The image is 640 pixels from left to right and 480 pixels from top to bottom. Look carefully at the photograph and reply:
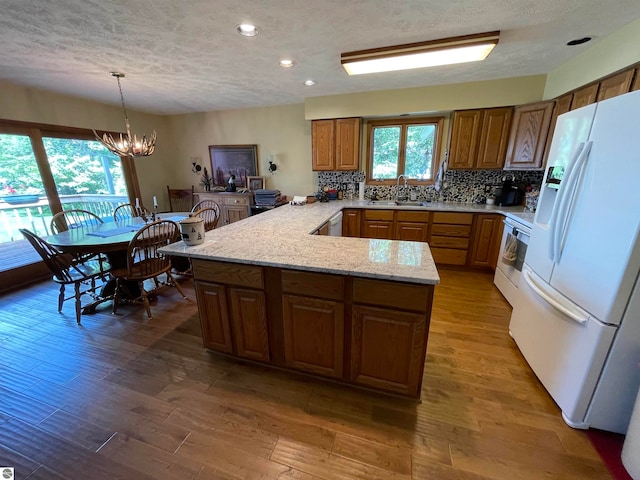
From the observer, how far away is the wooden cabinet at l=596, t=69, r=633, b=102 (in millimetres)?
1918

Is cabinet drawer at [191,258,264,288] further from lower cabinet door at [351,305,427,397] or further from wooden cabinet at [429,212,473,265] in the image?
wooden cabinet at [429,212,473,265]

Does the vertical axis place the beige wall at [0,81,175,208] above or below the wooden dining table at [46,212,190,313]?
above

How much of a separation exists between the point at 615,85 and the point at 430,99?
5.85ft

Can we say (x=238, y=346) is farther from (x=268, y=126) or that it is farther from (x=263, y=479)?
(x=268, y=126)

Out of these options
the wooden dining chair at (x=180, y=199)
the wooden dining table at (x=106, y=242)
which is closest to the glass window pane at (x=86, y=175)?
the wooden dining chair at (x=180, y=199)

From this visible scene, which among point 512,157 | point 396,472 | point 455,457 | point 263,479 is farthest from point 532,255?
point 263,479

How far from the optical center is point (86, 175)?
13.2 feet

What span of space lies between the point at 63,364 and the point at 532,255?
12.2ft

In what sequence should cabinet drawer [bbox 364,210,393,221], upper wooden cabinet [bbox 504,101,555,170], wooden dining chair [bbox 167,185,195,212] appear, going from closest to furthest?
upper wooden cabinet [bbox 504,101,555,170]
cabinet drawer [bbox 364,210,393,221]
wooden dining chair [bbox 167,185,195,212]

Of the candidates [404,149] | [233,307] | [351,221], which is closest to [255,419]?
[233,307]

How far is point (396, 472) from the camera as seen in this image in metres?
1.24

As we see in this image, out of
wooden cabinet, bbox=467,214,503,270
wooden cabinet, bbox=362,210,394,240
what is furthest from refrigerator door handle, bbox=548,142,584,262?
wooden cabinet, bbox=362,210,394,240

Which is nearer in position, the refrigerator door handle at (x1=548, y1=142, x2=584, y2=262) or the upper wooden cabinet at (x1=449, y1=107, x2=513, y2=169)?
the refrigerator door handle at (x1=548, y1=142, x2=584, y2=262)

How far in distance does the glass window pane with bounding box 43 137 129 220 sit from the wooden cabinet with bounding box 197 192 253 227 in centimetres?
140
